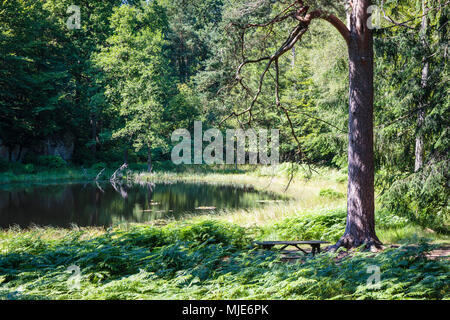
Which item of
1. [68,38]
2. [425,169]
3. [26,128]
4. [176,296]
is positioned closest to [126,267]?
[176,296]

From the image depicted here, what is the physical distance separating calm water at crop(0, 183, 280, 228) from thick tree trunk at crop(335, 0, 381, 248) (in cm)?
815

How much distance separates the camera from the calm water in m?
14.2

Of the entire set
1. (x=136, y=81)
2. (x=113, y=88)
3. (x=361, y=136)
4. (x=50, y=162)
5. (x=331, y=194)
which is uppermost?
(x=136, y=81)

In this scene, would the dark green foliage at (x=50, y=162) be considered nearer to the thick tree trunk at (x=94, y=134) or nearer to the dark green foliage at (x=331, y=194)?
the thick tree trunk at (x=94, y=134)

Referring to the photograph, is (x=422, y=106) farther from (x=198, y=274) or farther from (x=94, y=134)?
(x=94, y=134)

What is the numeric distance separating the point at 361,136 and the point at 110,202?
13476 millimetres

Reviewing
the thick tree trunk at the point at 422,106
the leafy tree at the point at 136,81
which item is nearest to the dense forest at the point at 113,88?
the leafy tree at the point at 136,81

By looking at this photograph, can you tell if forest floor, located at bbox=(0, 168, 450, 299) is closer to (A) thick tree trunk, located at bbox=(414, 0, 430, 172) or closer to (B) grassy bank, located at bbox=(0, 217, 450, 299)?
(B) grassy bank, located at bbox=(0, 217, 450, 299)

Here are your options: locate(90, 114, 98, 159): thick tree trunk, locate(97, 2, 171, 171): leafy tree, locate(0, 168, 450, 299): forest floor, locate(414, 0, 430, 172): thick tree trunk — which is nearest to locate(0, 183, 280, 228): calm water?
locate(0, 168, 450, 299): forest floor

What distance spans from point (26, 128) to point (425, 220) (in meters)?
26.2

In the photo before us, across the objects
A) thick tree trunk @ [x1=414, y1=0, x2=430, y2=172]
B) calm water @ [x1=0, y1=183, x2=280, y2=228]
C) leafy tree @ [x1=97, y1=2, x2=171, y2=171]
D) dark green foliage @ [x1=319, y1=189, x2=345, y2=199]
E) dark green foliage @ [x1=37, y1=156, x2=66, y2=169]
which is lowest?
calm water @ [x1=0, y1=183, x2=280, y2=228]

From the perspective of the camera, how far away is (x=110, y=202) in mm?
17984

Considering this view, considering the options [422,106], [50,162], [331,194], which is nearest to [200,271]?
[422,106]

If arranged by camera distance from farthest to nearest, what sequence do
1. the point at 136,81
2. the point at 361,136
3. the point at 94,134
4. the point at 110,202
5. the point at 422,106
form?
1. the point at 94,134
2. the point at 136,81
3. the point at 110,202
4. the point at 422,106
5. the point at 361,136
